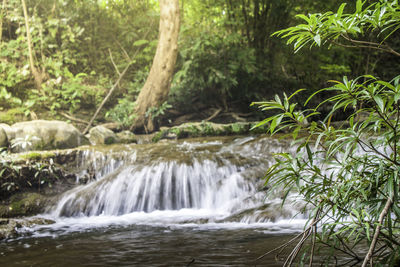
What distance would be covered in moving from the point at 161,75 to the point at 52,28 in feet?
17.2

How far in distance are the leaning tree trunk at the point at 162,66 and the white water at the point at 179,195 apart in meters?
3.92

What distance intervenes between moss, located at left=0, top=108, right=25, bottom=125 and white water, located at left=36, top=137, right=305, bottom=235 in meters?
5.24

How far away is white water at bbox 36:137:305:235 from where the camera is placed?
451 cm

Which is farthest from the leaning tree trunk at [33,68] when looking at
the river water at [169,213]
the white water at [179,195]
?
the white water at [179,195]

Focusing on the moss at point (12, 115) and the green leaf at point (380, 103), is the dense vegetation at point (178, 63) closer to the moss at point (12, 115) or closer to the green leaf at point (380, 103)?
the moss at point (12, 115)

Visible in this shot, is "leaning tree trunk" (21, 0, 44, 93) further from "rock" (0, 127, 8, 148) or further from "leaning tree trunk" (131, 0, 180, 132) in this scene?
"rock" (0, 127, 8, 148)

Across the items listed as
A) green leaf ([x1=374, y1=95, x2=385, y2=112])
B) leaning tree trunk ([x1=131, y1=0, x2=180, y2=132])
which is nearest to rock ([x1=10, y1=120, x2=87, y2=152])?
leaning tree trunk ([x1=131, y1=0, x2=180, y2=132])

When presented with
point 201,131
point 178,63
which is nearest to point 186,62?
point 178,63

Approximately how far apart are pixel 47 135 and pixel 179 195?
4245 mm

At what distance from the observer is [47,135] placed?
8.20 meters

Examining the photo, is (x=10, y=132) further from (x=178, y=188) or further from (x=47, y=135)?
(x=178, y=188)

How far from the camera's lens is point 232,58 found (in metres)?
11.3

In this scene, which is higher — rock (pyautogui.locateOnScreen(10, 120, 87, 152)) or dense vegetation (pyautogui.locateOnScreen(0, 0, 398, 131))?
dense vegetation (pyautogui.locateOnScreen(0, 0, 398, 131))

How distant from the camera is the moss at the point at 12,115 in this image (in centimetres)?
1052
